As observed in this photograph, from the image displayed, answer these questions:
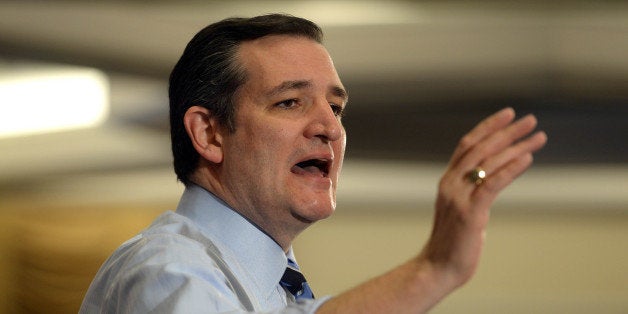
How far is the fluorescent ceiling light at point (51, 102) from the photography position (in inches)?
156

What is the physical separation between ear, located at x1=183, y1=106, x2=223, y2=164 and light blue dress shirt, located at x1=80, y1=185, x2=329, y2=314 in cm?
5

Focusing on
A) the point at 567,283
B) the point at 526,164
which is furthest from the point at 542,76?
the point at 526,164

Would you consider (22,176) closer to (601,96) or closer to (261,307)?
(601,96)

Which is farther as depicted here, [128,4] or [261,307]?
[128,4]

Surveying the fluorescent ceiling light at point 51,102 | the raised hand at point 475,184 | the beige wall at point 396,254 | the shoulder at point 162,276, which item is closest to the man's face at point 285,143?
the shoulder at point 162,276

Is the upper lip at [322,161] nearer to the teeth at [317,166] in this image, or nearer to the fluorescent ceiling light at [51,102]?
the teeth at [317,166]

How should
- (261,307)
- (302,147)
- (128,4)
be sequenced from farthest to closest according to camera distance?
(128,4) < (302,147) < (261,307)

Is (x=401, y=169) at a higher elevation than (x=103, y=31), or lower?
lower

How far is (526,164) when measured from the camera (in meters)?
0.72

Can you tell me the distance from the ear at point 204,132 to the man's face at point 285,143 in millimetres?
13

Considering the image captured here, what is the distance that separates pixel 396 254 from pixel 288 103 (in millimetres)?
3171

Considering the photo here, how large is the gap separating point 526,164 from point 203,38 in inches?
23.9

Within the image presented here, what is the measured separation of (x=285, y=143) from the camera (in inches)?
44.0

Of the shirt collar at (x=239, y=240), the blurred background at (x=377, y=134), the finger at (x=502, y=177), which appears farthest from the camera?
the blurred background at (x=377, y=134)
